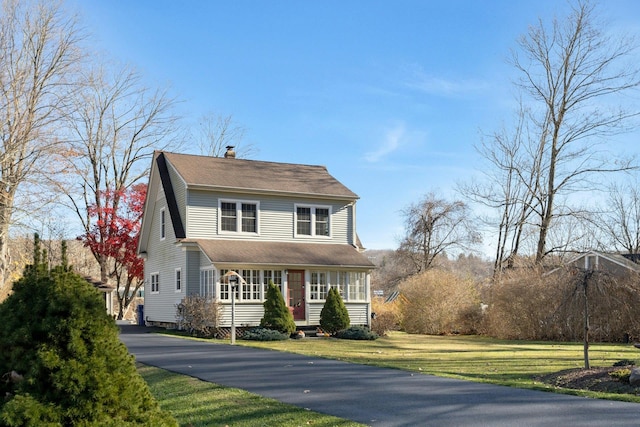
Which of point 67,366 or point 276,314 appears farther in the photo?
point 276,314

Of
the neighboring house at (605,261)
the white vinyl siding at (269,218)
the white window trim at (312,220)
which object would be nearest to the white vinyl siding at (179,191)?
the white vinyl siding at (269,218)

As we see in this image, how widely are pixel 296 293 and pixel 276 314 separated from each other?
8.77 feet

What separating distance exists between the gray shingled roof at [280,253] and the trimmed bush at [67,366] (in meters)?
19.2

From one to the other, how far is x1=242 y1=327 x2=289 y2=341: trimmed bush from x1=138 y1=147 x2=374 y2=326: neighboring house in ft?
6.38

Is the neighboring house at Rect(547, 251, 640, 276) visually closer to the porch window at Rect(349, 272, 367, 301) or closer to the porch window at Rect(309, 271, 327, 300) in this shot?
the porch window at Rect(349, 272, 367, 301)

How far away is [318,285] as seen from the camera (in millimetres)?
27562

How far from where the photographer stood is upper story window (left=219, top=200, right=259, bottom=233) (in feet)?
90.7

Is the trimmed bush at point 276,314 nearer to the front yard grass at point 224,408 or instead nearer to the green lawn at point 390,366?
the green lawn at point 390,366

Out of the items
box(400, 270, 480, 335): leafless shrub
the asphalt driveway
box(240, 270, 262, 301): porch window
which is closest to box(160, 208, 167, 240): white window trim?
box(240, 270, 262, 301): porch window

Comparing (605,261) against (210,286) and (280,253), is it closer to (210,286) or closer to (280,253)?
(280,253)

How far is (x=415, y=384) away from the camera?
11.4m

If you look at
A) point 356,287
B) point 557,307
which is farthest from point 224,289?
point 557,307

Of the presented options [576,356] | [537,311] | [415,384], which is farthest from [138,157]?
[415,384]

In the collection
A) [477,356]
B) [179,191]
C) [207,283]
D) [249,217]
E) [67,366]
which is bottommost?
[477,356]
